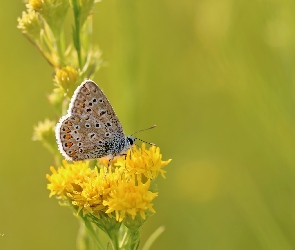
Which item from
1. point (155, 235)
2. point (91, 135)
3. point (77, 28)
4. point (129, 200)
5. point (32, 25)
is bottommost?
point (155, 235)

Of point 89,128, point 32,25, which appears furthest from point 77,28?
point 89,128

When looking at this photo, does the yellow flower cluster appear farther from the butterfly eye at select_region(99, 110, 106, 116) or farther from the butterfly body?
the butterfly eye at select_region(99, 110, 106, 116)

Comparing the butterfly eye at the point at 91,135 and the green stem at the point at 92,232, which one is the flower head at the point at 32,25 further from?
the green stem at the point at 92,232

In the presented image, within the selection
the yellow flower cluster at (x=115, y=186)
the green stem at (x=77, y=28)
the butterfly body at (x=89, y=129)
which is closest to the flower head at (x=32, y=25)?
the green stem at (x=77, y=28)

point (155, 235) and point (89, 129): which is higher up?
point (89, 129)

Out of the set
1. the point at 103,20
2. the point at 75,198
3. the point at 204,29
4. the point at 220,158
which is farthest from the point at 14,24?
the point at 75,198

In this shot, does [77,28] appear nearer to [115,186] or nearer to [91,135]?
[91,135]

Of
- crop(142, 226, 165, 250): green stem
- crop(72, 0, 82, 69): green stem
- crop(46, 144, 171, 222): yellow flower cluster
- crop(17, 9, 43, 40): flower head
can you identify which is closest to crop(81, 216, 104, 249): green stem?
crop(46, 144, 171, 222): yellow flower cluster
